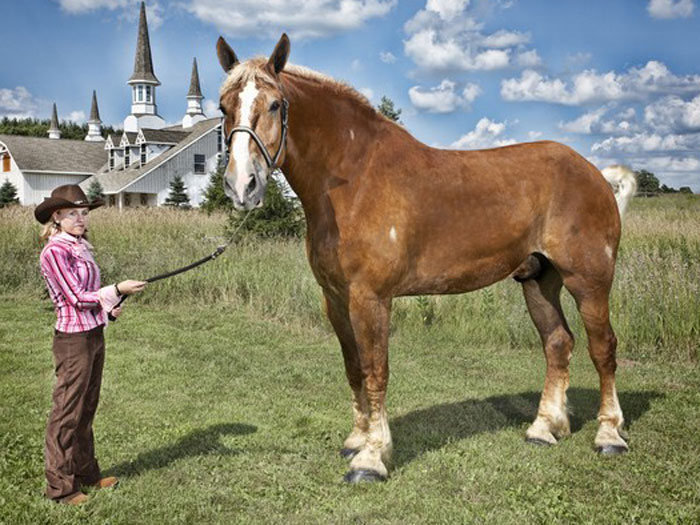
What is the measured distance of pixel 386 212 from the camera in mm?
3715

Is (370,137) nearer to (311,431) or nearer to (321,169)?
(321,169)

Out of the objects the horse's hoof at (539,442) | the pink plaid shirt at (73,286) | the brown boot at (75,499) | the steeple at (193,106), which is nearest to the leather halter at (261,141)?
the pink plaid shirt at (73,286)

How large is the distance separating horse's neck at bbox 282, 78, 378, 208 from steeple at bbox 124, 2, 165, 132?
152 ft

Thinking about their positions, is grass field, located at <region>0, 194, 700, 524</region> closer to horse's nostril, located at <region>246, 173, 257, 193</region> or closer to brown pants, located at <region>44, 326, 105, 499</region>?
brown pants, located at <region>44, 326, 105, 499</region>

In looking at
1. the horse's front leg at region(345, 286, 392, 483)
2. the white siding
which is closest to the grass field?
the horse's front leg at region(345, 286, 392, 483)

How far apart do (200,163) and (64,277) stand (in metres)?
34.2

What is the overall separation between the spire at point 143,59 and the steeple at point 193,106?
3.63m

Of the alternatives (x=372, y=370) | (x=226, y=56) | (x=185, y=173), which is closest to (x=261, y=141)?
(x=226, y=56)

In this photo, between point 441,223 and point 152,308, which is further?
point 152,308

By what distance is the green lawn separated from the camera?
357 centimetres

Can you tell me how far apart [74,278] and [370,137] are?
75.5 inches

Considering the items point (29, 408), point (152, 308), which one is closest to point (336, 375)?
point (29, 408)

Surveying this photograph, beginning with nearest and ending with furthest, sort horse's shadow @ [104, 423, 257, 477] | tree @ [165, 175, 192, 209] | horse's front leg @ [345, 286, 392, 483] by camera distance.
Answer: horse's front leg @ [345, 286, 392, 483] < horse's shadow @ [104, 423, 257, 477] < tree @ [165, 175, 192, 209]

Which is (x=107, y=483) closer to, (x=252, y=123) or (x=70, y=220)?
(x=70, y=220)
